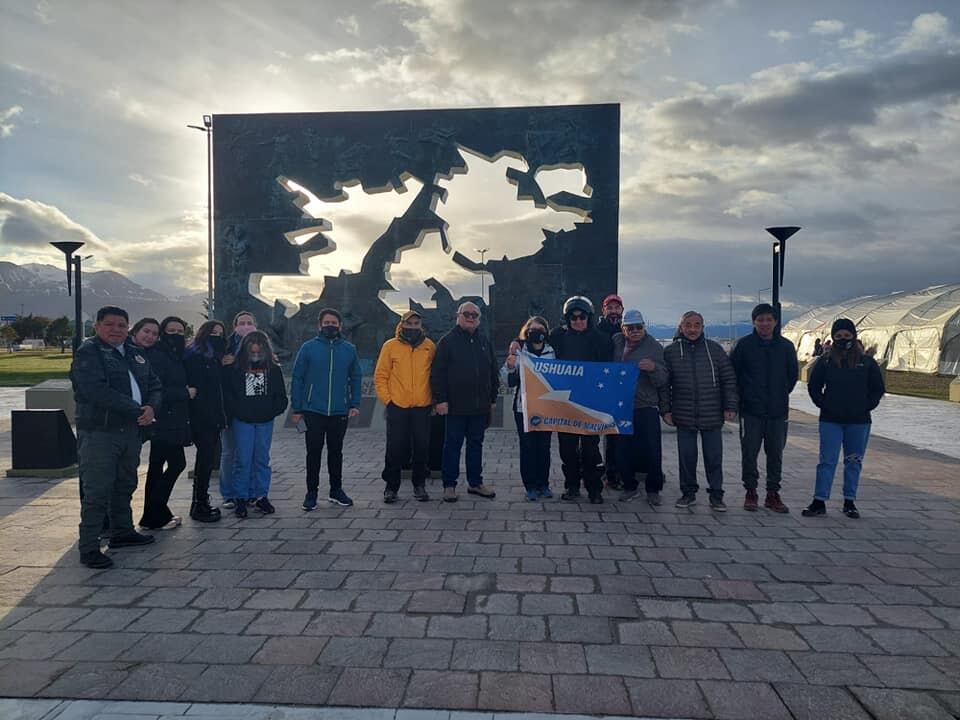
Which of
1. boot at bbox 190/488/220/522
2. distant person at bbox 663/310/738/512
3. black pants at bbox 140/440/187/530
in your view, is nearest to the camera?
black pants at bbox 140/440/187/530

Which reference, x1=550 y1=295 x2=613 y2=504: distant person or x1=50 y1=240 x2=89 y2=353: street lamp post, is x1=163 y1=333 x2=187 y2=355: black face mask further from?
x1=50 y1=240 x2=89 y2=353: street lamp post

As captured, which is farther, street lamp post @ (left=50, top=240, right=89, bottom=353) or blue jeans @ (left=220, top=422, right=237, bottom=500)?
street lamp post @ (left=50, top=240, right=89, bottom=353)

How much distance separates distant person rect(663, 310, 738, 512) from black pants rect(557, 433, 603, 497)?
0.79 m

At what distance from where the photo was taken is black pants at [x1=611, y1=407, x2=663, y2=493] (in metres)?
6.45

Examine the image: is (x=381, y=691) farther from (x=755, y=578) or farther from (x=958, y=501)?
(x=958, y=501)

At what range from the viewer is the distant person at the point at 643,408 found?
634 centimetres

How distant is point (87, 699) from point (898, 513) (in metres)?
6.42

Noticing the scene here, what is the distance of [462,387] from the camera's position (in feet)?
21.1

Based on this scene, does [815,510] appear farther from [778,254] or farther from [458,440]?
[778,254]

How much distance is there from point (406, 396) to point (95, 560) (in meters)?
2.93

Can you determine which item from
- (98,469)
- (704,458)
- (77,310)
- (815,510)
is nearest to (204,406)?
(98,469)

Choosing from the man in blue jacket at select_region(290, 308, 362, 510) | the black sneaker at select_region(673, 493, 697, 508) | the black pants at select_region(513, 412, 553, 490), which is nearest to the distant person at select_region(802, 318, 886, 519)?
the black sneaker at select_region(673, 493, 697, 508)

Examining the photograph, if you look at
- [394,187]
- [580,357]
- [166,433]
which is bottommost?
[166,433]

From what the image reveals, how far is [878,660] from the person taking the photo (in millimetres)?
3135
